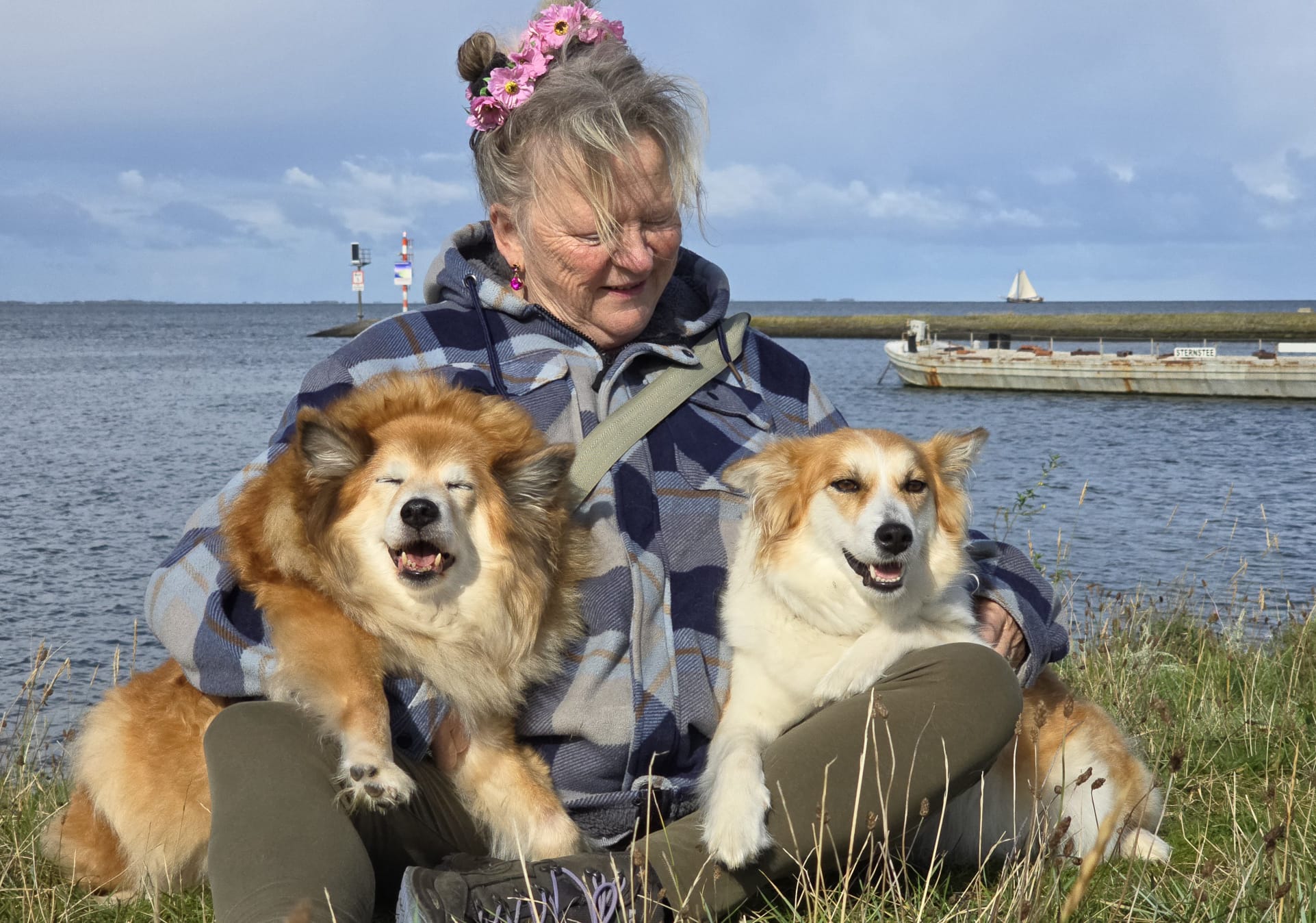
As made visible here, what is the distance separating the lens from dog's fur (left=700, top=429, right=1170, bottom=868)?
9.10ft

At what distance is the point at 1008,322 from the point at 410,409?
69.6 m

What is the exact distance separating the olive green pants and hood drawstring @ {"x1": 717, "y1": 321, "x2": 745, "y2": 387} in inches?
42.3

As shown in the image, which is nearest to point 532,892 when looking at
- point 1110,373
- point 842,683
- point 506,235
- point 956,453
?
point 842,683

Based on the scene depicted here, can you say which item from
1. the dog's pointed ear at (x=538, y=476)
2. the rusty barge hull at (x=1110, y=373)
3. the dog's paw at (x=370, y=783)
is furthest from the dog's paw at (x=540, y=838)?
the rusty barge hull at (x=1110, y=373)

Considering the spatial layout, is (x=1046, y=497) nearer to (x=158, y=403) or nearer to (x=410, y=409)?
→ (x=410, y=409)

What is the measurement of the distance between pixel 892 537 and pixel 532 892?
4.04 ft

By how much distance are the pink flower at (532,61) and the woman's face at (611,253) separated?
35cm

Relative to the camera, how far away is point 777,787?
2.37 m

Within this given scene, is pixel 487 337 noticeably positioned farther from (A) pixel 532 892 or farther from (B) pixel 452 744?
(A) pixel 532 892

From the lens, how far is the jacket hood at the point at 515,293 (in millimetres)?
3139

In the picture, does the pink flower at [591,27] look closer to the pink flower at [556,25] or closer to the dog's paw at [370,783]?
the pink flower at [556,25]

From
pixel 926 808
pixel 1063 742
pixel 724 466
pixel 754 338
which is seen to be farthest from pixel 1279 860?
pixel 754 338

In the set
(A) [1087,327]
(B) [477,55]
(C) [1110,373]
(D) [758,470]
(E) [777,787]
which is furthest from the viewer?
(A) [1087,327]

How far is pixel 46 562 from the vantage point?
906cm
